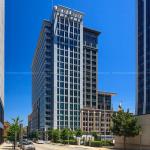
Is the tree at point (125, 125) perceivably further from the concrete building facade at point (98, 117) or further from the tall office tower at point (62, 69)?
the concrete building facade at point (98, 117)

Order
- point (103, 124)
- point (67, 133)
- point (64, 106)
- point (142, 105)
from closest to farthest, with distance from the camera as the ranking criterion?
point (67, 133) → point (142, 105) → point (64, 106) → point (103, 124)

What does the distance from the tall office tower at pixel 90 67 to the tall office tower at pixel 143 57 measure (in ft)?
169

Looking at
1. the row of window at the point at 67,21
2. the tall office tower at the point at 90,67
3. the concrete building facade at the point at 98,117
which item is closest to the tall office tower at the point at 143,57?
the row of window at the point at 67,21

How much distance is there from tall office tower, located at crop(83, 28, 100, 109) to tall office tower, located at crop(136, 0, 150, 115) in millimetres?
51629

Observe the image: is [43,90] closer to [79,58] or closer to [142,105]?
[79,58]

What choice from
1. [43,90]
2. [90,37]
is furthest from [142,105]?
[90,37]

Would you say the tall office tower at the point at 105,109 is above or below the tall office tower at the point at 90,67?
below

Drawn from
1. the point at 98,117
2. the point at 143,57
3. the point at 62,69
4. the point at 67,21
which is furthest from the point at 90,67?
the point at 143,57

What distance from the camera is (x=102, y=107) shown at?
189625mm

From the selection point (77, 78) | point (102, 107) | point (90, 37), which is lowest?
point (102, 107)

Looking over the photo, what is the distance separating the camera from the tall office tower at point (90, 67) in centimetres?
17795

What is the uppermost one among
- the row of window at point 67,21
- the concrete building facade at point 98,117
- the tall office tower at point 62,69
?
the row of window at point 67,21

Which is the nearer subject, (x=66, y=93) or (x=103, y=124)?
(x=66, y=93)

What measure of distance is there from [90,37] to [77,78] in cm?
2821
